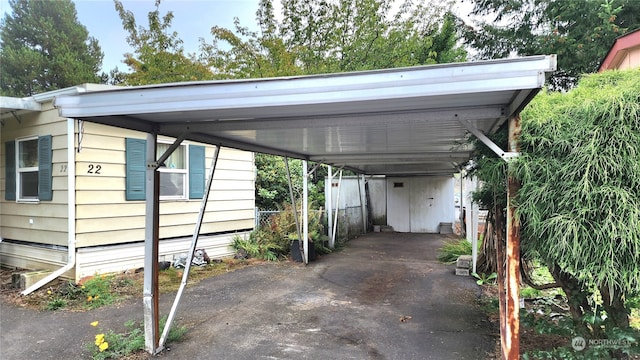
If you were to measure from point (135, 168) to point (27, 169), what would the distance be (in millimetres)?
1922

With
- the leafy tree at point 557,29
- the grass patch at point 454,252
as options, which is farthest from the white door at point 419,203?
the grass patch at point 454,252

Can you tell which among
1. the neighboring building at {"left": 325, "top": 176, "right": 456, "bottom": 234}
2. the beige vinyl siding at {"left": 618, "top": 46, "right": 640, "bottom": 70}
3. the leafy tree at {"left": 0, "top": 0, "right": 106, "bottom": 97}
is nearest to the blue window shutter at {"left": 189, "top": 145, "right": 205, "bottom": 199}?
the neighboring building at {"left": 325, "top": 176, "right": 456, "bottom": 234}

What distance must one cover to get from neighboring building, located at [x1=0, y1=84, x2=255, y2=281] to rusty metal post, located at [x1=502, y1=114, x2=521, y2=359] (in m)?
5.56

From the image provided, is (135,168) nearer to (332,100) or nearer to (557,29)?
(332,100)

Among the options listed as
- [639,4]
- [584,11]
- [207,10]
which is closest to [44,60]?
[207,10]

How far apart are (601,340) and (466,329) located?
137cm

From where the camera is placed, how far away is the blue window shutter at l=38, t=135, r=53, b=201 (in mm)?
5590

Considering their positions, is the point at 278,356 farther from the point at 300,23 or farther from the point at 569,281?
the point at 300,23

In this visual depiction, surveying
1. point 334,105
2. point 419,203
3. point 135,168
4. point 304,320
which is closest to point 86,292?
point 135,168

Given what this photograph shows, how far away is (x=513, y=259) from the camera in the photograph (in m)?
2.47

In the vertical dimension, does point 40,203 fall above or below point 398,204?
above

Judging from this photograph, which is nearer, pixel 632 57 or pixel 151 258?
pixel 151 258

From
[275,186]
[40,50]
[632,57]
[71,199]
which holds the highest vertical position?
[40,50]

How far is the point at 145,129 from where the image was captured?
331cm
